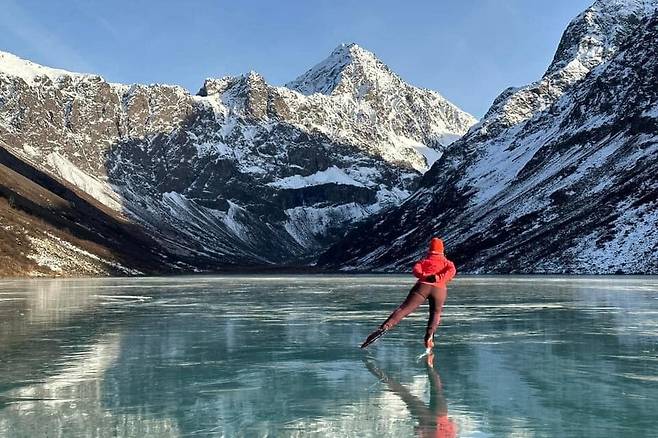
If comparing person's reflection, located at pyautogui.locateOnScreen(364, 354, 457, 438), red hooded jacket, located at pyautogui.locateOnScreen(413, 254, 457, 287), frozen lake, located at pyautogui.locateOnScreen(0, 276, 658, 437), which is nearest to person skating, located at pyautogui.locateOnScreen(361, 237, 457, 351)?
red hooded jacket, located at pyautogui.locateOnScreen(413, 254, 457, 287)

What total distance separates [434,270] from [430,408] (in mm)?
5970

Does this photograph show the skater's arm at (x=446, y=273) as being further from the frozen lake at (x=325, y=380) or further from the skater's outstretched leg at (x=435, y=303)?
the frozen lake at (x=325, y=380)

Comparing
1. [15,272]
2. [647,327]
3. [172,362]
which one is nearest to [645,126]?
[15,272]

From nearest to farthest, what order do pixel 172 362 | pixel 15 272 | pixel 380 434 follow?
pixel 380 434, pixel 172 362, pixel 15 272

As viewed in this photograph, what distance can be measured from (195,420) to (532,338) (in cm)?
1490

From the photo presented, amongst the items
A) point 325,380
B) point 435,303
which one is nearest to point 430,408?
point 325,380

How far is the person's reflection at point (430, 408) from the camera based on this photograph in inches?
446

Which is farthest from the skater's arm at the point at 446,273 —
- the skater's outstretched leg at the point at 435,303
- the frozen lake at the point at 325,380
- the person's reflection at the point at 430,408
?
the person's reflection at the point at 430,408

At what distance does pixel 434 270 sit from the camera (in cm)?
1845

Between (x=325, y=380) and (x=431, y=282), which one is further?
(x=431, y=282)

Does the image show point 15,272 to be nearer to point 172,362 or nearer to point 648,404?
point 172,362

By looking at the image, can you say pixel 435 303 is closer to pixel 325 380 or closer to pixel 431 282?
pixel 431 282

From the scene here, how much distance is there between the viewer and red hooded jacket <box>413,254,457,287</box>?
60.3ft

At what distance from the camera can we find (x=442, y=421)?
12.0 metres
